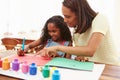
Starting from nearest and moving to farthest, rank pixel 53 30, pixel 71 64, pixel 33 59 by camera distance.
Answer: pixel 71 64, pixel 33 59, pixel 53 30

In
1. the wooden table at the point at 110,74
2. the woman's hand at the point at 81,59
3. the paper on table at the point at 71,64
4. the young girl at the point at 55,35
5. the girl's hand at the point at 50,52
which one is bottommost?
the wooden table at the point at 110,74

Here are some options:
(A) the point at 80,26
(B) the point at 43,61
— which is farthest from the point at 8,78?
(A) the point at 80,26

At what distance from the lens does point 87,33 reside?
55.4 inches

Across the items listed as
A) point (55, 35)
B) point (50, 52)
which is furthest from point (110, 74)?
point (55, 35)

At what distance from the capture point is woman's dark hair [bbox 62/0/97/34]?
129cm

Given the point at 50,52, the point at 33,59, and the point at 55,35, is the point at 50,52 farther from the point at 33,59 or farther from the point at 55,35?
the point at 55,35

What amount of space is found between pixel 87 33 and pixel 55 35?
12.9 inches

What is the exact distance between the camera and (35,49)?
1763 millimetres

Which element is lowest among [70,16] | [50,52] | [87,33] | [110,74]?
[110,74]

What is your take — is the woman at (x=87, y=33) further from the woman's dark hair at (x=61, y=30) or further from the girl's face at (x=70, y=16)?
the woman's dark hair at (x=61, y=30)

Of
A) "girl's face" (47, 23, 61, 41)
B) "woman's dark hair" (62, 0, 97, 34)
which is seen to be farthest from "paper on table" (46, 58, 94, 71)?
"girl's face" (47, 23, 61, 41)

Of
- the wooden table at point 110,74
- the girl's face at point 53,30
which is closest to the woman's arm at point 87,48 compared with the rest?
the wooden table at point 110,74

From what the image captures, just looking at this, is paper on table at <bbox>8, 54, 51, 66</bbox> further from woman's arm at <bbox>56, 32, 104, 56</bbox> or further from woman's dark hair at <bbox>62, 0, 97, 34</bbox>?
woman's dark hair at <bbox>62, 0, 97, 34</bbox>

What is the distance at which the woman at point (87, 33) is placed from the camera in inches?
47.3
